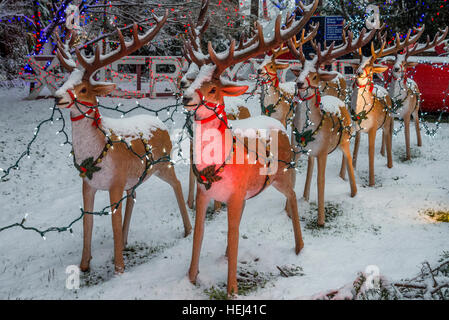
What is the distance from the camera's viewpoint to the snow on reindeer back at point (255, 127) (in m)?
3.73

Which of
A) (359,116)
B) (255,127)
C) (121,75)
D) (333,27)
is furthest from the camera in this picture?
(333,27)

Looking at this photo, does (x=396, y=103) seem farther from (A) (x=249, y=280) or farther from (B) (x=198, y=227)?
(B) (x=198, y=227)

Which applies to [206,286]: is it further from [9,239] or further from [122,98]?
[122,98]

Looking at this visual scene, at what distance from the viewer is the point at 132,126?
418 centimetres

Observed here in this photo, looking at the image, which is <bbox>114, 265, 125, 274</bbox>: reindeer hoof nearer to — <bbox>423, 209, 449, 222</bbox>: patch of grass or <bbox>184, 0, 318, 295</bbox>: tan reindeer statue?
<bbox>184, 0, 318, 295</bbox>: tan reindeer statue

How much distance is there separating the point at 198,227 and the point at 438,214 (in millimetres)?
3687

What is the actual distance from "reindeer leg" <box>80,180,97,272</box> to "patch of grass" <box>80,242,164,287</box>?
117mm

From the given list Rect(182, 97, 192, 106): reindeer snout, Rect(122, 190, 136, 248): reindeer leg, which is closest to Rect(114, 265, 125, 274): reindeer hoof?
Rect(122, 190, 136, 248): reindeer leg

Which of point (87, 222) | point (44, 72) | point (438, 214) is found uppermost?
point (44, 72)

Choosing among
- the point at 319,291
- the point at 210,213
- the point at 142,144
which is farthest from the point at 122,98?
the point at 319,291

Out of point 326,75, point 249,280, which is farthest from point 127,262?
point 326,75

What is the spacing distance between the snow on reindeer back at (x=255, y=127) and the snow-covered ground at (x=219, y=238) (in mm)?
1404

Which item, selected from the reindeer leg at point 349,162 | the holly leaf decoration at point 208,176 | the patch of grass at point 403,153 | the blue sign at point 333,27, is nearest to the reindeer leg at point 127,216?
the holly leaf decoration at point 208,176

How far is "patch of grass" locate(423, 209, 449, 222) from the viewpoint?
5176 mm
